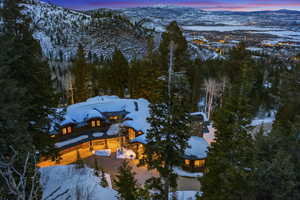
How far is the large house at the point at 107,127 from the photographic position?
25000mm

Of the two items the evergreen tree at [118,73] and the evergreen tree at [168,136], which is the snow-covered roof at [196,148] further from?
the evergreen tree at [118,73]

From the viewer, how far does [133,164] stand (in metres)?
24.0

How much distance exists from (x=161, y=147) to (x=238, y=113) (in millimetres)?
4849

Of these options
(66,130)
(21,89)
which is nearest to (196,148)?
(66,130)

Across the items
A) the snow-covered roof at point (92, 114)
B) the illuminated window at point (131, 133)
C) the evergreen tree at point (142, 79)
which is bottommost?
the illuminated window at point (131, 133)

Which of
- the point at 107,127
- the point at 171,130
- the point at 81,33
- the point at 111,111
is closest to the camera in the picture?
the point at 171,130

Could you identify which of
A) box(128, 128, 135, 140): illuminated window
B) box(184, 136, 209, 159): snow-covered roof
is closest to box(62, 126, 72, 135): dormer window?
box(128, 128, 135, 140): illuminated window

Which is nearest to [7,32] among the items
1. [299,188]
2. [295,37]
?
[299,188]

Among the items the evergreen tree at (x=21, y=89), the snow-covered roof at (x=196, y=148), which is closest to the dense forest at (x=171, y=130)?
the evergreen tree at (x=21, y=89)

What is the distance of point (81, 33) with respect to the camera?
12394 cm

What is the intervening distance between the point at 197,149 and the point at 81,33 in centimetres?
11923

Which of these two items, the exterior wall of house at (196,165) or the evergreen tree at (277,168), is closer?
the evergreen tree at (277,168)

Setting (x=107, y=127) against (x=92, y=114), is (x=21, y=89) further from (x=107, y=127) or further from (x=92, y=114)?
(x=107, y=127)

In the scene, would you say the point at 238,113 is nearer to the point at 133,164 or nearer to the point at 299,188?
the point at 299,188
